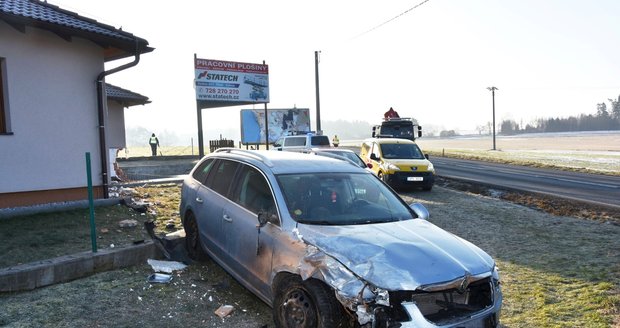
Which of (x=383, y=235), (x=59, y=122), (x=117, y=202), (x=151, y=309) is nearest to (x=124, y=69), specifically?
(x=59, y=122)

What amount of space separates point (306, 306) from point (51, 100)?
706cm

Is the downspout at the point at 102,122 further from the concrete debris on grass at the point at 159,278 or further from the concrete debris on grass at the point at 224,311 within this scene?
the concrete debris on grass at the point at 224,311

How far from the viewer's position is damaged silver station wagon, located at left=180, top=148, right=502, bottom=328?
3373mm

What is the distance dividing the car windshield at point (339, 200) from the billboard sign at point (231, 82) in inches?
744

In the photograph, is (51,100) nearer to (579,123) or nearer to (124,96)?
(124,96)

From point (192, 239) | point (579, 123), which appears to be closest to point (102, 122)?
point (192, 239)

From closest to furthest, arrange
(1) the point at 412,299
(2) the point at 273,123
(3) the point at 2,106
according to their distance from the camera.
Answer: (1) the point at 412,299 → (3) the point at 2,106 → (2) the point at 273,123

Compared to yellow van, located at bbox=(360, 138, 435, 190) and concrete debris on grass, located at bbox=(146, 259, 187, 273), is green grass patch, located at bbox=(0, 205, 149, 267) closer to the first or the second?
concrete debris on grass, located at bbox=(146, 259, 187, 273)

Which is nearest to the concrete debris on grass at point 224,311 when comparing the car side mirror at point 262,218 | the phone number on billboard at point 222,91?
the car side mirror at point 262,218

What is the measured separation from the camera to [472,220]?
384 inches

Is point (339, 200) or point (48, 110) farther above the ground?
point (48, 110)

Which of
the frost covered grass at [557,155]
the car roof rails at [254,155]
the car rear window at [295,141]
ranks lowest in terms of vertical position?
the frost covered grass at [557,155]

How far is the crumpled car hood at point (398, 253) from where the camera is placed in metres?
3.39

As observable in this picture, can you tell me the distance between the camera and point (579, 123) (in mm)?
124625
